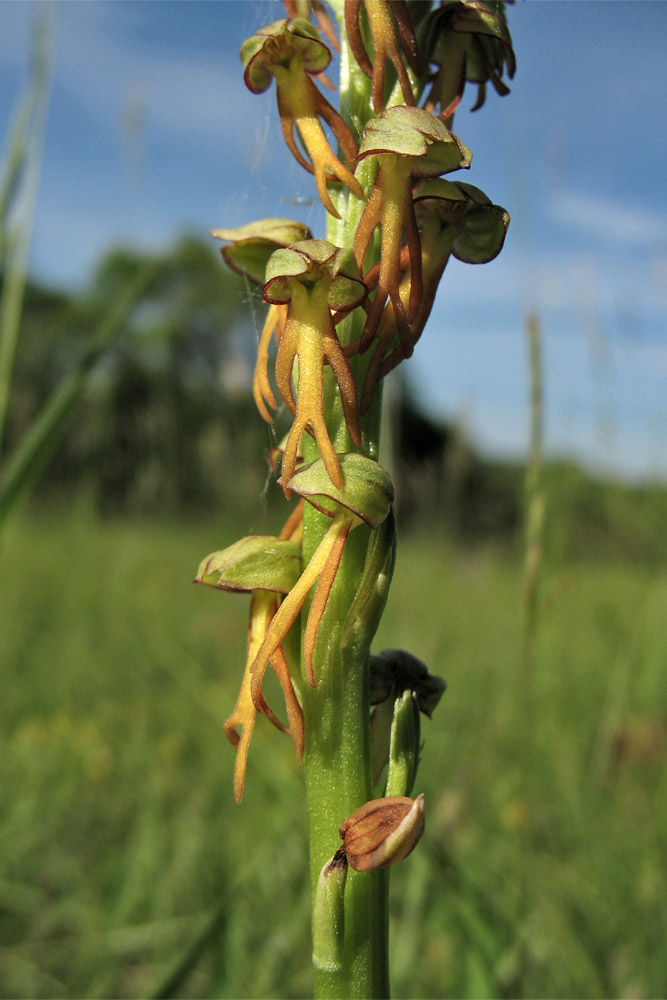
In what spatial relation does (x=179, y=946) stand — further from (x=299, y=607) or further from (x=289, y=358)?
(x=289, y=358)

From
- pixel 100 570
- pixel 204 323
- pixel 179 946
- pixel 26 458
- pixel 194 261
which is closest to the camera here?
pixel 26 458

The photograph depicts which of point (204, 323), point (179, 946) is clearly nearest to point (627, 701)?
point (179, 946)

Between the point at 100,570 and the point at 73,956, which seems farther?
the point at 100,570

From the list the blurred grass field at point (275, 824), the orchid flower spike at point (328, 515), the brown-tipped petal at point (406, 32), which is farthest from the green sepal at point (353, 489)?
the blurred grass field at point (275, 824)

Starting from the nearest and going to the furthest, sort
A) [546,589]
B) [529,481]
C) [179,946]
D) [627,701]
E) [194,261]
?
1. [529,481]
2. [179,946]
3. [546,589]
4. [627,701]
5. [194,261]

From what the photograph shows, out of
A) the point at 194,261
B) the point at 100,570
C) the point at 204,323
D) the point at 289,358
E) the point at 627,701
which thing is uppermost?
the point at 194,261

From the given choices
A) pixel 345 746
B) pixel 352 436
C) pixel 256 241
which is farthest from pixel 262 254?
pixel 345 746
